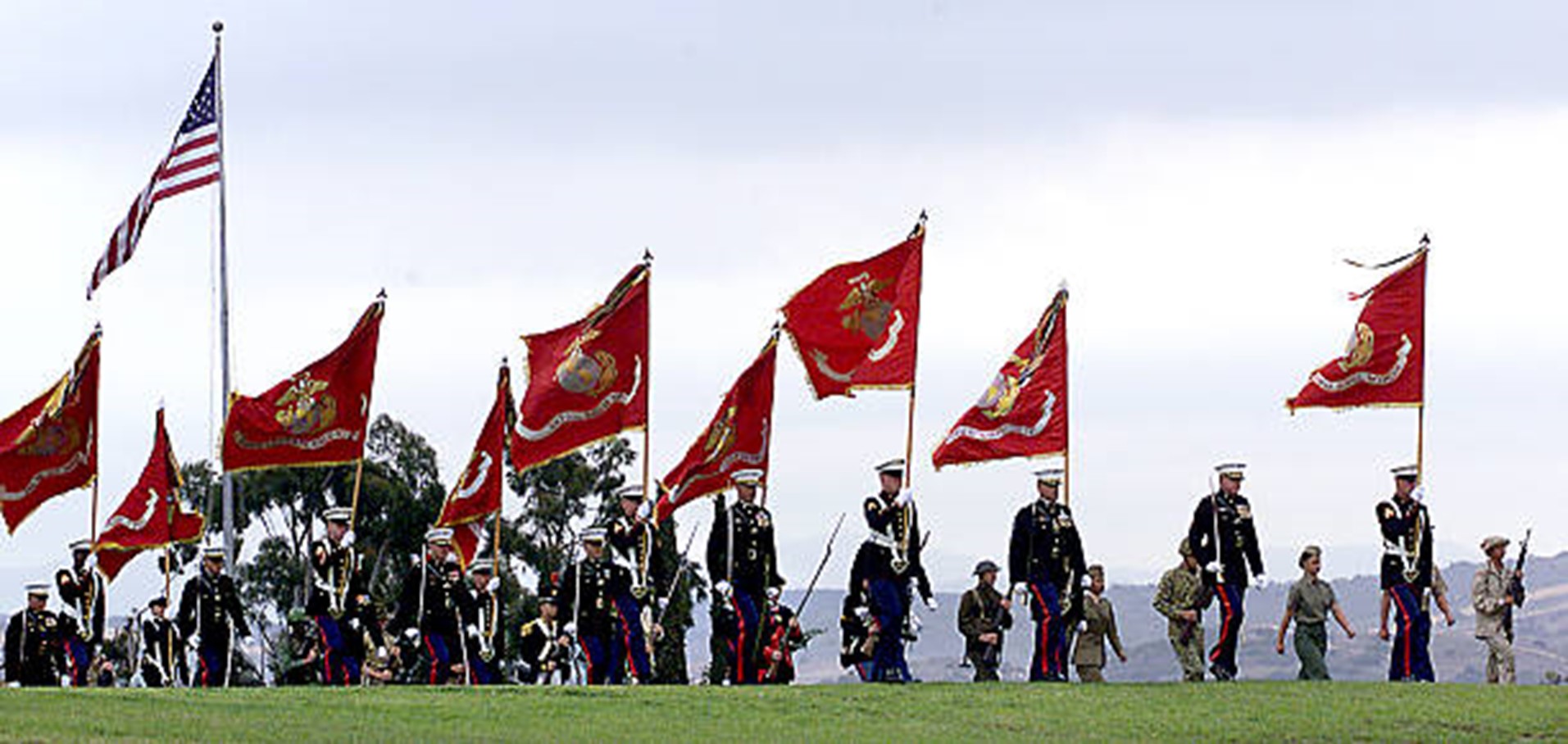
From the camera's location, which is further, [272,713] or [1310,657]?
[1310,657]

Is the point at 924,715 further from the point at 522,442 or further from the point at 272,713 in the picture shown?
the point at 522,442

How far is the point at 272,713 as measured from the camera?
26047mm

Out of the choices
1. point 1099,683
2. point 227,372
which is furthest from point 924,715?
point 227,372

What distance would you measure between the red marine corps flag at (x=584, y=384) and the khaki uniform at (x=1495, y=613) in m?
10.1

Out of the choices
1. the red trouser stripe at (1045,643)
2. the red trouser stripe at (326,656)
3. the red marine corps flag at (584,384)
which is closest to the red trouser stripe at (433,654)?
the red trouser stripe at (326,656)

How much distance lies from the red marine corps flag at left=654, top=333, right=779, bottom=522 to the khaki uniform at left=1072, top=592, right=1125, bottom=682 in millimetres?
4153

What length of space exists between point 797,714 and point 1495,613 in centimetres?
1009

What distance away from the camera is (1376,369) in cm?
3409

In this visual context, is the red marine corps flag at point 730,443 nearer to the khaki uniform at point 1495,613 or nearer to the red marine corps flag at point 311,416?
the red marine corps flag at point 311,416

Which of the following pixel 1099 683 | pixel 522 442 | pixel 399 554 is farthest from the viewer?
pixel 399 554

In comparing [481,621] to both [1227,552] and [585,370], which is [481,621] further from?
[1227,552]

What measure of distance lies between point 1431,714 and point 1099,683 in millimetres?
4546

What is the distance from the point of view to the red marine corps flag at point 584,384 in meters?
34.3

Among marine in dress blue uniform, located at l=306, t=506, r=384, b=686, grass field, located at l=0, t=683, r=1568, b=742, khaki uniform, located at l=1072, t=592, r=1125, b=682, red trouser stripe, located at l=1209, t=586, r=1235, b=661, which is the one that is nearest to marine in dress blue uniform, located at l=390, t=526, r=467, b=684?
marine in dress blue uniform, located at l=306, t=506, r=384, b=686
